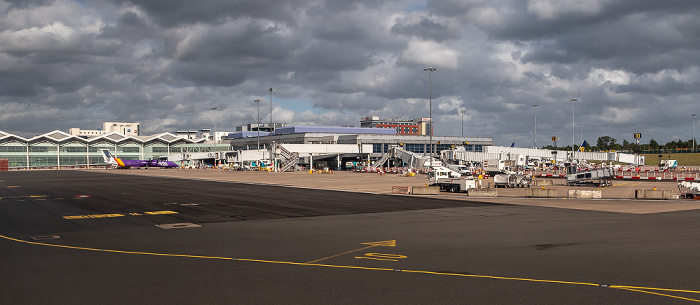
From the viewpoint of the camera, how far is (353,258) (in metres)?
16.4

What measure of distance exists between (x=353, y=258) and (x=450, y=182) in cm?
3446

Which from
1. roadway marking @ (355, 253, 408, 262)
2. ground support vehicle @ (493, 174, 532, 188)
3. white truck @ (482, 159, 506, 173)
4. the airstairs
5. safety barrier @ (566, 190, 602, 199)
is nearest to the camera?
roadway marking @ (355, 253, 408, 262)

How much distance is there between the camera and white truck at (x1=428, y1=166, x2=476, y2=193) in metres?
47.8

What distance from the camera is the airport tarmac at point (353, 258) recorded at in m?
11.9

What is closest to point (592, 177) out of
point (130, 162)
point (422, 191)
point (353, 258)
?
point (422, 191)

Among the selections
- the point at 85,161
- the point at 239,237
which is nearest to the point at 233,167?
the point at 85,161

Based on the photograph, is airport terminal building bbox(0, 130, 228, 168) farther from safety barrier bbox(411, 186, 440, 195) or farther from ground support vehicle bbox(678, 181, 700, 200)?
ground support vehicle bbox(678, 181, 700, 200)

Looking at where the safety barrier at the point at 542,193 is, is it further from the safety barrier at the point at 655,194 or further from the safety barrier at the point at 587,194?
the safety barrier at the point at 655,194

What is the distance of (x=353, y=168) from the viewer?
422 ft

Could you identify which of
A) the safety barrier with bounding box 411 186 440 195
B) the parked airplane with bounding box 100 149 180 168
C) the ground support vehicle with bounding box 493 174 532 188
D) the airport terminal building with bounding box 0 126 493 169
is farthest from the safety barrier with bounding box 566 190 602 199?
the parked airplane with bounding box 100 149 180 168

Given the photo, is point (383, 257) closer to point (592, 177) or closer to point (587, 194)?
point (587, 194)

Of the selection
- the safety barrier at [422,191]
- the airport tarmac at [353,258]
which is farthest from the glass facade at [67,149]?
the airport tarmac at [353,258]

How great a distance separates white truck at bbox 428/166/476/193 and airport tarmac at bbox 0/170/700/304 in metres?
17.0

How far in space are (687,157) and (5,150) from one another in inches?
8961
